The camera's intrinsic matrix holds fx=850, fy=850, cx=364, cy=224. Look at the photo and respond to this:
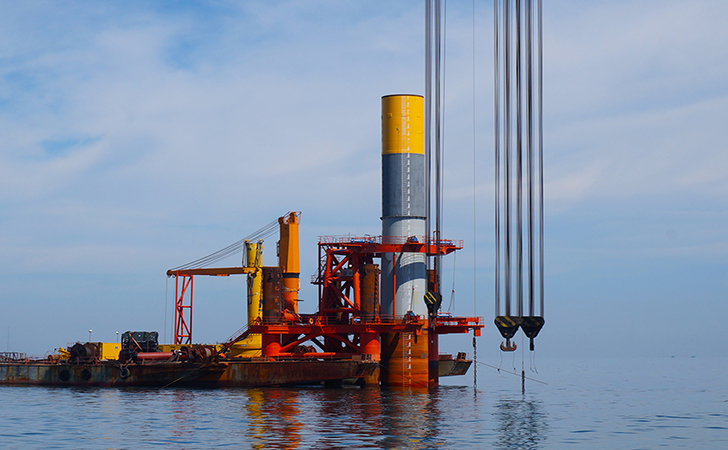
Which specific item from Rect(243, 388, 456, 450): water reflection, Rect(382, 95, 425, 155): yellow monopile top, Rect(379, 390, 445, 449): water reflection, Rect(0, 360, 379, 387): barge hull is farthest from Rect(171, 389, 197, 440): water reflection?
Rect(382, 95, 425, 155): yellow monopile top

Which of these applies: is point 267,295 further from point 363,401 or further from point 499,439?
point 499,439

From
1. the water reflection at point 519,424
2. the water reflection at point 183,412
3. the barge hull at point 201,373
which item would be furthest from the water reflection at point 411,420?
the water reflection at point 183,412

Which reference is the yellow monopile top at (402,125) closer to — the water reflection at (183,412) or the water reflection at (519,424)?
the water reflection at (519,424)

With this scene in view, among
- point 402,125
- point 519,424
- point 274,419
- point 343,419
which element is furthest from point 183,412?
point 402,125

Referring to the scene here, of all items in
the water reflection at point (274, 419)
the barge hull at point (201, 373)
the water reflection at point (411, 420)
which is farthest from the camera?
the barge hull at point (201, 373)

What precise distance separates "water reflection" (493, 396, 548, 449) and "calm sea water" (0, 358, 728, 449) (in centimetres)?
7

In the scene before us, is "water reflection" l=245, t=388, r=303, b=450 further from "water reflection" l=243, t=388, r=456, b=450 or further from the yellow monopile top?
the yellow monopile top

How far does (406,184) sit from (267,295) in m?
15.6

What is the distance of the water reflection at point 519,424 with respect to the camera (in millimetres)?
40312

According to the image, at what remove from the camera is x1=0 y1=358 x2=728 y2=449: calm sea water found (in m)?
39.9

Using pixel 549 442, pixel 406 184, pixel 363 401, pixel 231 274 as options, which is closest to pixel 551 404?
pixel 363 401

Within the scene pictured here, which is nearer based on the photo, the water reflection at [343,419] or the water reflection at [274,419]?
the water reflection at [274,419]

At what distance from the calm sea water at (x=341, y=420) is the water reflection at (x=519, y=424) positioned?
0.07 m

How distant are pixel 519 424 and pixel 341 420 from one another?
1019 cm
